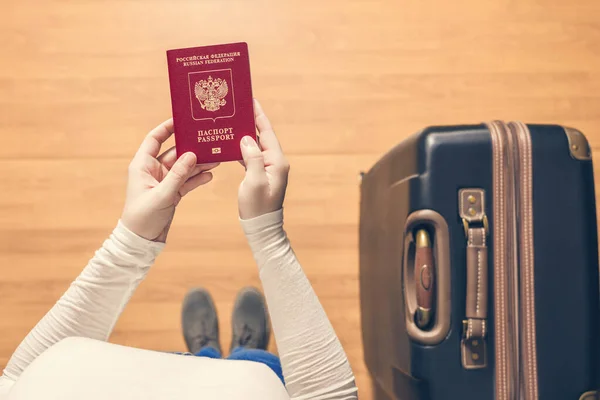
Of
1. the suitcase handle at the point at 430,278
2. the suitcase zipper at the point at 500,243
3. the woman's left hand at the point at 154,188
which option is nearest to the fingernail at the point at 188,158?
the woman's left hand at the point at 154,188

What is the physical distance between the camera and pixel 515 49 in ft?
4.02

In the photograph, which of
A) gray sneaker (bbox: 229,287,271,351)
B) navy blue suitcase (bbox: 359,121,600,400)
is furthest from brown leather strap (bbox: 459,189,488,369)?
gray sneaker (bbox: 229,287,271,351)

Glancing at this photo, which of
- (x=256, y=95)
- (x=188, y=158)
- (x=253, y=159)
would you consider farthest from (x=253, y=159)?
(x=256, y=95)

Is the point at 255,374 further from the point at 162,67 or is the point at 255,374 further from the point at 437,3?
the point at 437,3

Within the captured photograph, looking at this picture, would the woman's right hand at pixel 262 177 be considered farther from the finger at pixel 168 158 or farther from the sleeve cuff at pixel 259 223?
the finger at pixel 168 158

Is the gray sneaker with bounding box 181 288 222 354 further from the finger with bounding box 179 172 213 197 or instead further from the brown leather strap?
the brown leather strap

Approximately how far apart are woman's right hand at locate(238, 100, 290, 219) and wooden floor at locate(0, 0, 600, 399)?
1.57 feet

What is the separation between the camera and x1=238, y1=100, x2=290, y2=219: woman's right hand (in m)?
0.67

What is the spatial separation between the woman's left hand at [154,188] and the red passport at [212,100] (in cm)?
4

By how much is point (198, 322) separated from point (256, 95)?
0.56 metres

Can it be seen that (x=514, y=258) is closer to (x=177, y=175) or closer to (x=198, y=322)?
(x=177, y=175)

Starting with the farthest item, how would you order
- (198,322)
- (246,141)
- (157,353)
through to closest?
(198,322) → (246,141) → (157,353)

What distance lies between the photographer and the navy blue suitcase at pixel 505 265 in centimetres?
69

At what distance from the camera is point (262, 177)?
2.21ft
